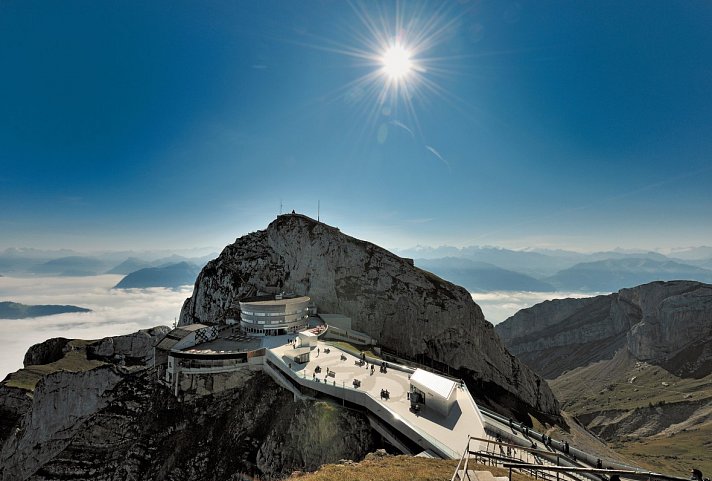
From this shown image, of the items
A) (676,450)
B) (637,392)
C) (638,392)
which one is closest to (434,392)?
(676,450)

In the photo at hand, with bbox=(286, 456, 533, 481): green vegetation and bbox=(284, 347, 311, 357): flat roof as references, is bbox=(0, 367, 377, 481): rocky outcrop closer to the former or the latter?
bbox=(284, 347, 311, 357): flat roof

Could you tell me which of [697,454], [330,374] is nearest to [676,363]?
[697,454]

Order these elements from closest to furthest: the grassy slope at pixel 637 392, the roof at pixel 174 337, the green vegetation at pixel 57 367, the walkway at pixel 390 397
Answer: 1. the walkway at pixel 390 397
2. the roof at pixel 174 337
3. the green vegetation at pixel 57 367
4. the grassy slope at pixel 637 392

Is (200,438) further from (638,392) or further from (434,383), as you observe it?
(638,392)

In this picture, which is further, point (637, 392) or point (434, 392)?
point (637, 392)

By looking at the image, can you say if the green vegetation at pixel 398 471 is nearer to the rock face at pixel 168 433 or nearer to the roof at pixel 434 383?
the roof at pixel 434 383

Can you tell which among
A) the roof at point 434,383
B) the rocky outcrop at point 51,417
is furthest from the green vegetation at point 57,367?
the roof at point 434,383

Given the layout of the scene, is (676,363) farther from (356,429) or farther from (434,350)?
(356,429)
